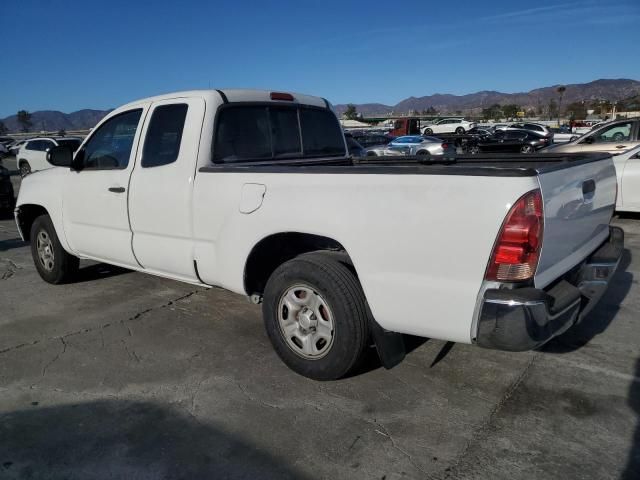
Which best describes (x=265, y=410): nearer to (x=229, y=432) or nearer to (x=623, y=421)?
(x=229, y=432)

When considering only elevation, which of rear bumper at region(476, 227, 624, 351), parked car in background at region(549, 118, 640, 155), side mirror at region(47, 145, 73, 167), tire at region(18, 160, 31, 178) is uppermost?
side mirror at region(47, 145, 73, 167)

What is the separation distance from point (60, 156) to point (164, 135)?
1376 mm

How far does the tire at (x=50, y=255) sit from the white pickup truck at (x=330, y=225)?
31 cm

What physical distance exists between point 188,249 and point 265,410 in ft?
4.69

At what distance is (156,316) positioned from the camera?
462cm

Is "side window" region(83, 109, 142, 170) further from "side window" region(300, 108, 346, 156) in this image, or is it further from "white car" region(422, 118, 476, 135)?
"white car" region(422, 118, 476, 135)

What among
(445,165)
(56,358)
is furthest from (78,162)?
(445,165)

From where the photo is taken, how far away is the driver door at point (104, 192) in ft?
14.3

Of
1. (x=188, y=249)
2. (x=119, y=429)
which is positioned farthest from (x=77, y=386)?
(x=188, y=249)

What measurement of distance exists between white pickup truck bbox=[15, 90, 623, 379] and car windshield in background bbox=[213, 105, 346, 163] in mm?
14

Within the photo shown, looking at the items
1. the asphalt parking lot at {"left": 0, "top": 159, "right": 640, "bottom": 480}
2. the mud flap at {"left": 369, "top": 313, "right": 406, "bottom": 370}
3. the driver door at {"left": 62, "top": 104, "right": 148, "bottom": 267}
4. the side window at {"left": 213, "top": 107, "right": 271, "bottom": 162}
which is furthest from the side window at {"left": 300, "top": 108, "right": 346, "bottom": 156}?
the mud flap at {"left": 369, "top": 313, "right": 406, "bottom": 370}

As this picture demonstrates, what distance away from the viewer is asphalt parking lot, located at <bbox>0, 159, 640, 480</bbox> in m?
2.52

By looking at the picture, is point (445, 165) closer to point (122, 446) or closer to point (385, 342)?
point (385, 342)

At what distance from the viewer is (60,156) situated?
4.78 m
